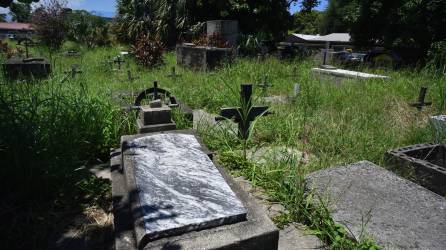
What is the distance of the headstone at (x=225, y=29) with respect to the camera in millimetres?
11531

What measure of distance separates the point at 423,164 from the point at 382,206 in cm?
100

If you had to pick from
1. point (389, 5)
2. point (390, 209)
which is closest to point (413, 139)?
point (390, 209)

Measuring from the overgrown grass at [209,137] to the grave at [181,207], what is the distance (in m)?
0.53

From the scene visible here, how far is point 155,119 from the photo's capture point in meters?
3.22

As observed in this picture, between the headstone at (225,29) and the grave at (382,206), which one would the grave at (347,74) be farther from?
the grave at (382,206)

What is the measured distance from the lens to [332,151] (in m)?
3.76

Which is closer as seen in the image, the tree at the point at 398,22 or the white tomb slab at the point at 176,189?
the white tomb slab at the point at 176,189

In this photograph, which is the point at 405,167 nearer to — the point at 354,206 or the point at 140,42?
the point at 354,206

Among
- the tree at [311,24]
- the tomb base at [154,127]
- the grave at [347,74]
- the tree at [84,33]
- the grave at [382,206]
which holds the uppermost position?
the tree at [311,24]

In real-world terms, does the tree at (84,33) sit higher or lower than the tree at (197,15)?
lower

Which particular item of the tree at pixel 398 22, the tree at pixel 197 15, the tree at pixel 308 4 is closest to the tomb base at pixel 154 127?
the tree at pixel 398 22

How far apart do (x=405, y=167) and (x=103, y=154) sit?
10.2ft


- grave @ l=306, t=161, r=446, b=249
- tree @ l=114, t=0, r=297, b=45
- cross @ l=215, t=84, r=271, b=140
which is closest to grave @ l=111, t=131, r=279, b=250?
grave @ l=306, t=161, r=446, b=249

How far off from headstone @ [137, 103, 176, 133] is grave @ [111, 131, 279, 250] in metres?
0.56
